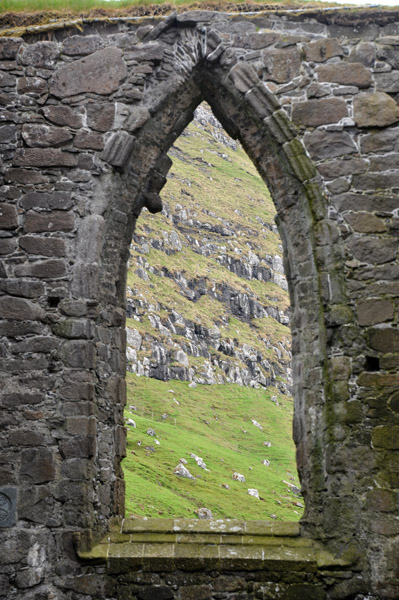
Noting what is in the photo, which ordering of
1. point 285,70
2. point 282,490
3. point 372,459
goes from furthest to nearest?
point 282,490, point 285,70, point 372,459

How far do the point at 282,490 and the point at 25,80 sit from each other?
11.8 m

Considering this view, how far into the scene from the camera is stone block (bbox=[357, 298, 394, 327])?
6367 millimetres

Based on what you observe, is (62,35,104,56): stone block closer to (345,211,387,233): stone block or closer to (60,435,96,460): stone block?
(345,211,387,233): stone block

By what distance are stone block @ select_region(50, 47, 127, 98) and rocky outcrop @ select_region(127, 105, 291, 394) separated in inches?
690

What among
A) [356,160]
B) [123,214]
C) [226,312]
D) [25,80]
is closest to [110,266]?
[123,214]

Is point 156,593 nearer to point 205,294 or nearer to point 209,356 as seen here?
point 209,356

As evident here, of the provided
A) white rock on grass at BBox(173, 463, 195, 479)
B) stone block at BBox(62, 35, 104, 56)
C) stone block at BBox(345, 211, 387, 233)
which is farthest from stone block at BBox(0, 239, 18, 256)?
white rock on grass at BBox(173, 463, 195, 479)

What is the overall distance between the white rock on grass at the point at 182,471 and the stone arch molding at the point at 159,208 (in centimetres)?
818

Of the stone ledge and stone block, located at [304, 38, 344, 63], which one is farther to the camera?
stone block, located at [304, 38, 344, 63]

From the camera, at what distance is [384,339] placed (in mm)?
6320

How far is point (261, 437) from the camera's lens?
22.1 meters

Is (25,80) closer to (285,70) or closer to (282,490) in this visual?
(285,70)

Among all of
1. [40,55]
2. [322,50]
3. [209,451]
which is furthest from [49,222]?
[209,451]

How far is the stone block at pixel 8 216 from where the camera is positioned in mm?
6848
